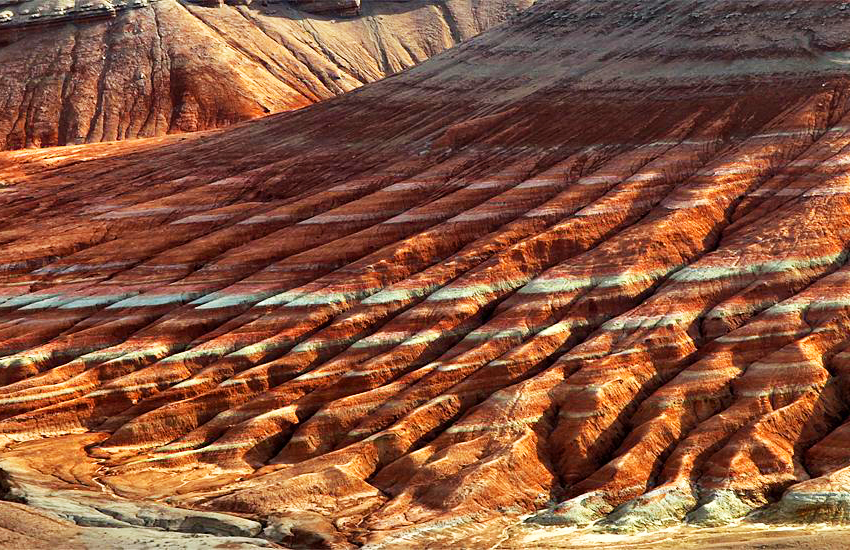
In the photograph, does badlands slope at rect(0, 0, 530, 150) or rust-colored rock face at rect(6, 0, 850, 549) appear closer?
rust-colored rock face at rect(6, 0, 850, 549)

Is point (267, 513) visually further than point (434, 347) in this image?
No

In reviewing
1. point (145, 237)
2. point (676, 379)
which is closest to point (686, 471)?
point (676, 379)

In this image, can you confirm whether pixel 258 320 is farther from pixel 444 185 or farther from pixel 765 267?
pixel 765 267

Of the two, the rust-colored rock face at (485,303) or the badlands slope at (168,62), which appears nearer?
the rust-colored rock face at (485,303)

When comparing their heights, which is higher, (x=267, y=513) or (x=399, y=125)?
(x=399, y=125)
